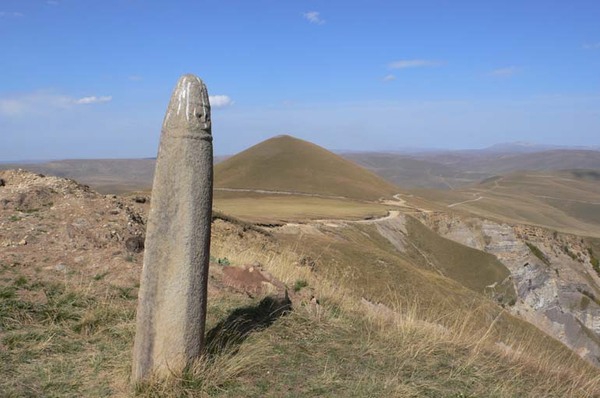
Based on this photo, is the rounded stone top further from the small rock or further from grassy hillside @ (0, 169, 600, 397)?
the small rock

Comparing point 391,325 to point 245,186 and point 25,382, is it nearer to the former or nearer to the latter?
point 25,382

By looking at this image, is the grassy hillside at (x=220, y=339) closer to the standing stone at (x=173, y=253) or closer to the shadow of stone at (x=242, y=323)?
the shadow of stone at (x=242, y=323)

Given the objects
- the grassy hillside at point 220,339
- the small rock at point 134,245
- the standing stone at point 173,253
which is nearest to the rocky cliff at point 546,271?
the grassy hillside at point 220,339

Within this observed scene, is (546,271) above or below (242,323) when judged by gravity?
below

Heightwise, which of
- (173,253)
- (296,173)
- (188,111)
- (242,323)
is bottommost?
(242,323)

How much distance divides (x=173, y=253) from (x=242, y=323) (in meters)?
2.27

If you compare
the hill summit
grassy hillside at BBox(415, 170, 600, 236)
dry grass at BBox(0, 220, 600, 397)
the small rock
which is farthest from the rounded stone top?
grassy hillside at BBox(415, 170, 600, 236)

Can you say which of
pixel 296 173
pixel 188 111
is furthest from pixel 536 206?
pixel 188 111

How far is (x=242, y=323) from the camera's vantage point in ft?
23.1

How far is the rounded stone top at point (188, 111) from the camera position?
5.24 meters

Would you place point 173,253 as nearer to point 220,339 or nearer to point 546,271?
point 220,339

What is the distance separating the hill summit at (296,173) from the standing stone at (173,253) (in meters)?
86.4

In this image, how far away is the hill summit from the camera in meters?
97.6

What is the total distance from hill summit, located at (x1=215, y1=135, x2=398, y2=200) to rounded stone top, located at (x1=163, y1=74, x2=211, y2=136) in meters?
86.2
